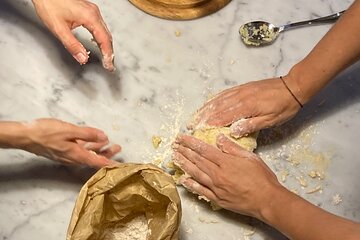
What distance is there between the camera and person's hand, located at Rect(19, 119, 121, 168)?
1133 millimetres

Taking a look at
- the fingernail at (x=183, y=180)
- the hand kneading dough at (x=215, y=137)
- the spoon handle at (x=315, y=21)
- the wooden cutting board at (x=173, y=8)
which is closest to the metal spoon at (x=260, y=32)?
the spoon handle at (x=315, y=21)

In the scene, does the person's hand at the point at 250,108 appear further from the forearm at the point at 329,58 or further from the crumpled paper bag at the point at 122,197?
the crumpled paper bag at the point at 122,197

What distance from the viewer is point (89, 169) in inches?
51.4

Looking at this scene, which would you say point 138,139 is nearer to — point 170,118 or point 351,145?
point 170,118

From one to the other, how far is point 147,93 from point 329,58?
1.44ft

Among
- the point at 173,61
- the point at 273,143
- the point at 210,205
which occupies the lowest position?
the point at 210,205

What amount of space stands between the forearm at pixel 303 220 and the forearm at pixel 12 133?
1.67 ft

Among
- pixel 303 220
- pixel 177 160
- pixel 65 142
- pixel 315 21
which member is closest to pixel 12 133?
pixel 65 142

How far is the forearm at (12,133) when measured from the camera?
1.11 m

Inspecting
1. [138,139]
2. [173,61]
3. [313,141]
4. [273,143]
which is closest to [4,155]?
[138,139]

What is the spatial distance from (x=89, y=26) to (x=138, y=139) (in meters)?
0.29

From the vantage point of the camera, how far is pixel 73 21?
127cm

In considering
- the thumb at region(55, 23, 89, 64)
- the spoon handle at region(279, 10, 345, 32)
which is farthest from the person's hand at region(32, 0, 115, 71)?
the spoon handle at region(279, 10, 345, 32)

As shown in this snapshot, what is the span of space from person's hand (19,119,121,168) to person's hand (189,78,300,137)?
236 millimetres
